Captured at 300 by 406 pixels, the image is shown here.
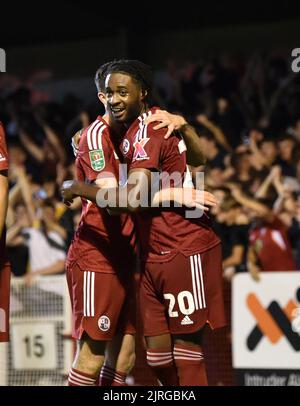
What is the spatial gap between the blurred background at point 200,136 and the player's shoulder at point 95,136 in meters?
3.09

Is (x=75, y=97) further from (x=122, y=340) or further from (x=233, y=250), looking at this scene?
(x=122, y=340)

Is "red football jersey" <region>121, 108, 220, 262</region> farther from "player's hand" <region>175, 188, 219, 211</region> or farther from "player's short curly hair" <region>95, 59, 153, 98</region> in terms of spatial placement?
"player's short curly hair" <region>95, 59, 153, 98</region>

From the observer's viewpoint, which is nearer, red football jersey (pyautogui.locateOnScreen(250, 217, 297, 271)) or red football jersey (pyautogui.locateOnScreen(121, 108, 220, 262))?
red football jersey (pyautogui.locateOnScreen(121, 108, 220, 262))

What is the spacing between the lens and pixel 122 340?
20.1 ft

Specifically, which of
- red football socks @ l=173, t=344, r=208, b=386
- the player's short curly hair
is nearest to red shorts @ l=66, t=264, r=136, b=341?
red football socks @ l=173, t=344, r=208, b=386

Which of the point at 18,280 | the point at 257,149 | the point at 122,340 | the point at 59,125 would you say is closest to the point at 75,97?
the point at 59,125

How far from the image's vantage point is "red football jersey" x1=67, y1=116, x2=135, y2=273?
19.1ft

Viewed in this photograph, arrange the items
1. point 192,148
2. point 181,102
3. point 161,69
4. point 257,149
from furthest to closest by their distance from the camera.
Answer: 1. point 161,69
2. point 181,102
3. point 257,149
4. point 192,148

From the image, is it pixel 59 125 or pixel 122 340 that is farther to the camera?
pixel 59 125

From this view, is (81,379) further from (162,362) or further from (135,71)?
(135,71)

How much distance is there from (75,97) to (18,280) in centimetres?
716

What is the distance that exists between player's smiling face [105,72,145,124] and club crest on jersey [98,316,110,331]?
127 centimetres

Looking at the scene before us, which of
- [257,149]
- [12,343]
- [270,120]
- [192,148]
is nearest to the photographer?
[192,148]

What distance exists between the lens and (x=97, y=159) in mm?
5684
